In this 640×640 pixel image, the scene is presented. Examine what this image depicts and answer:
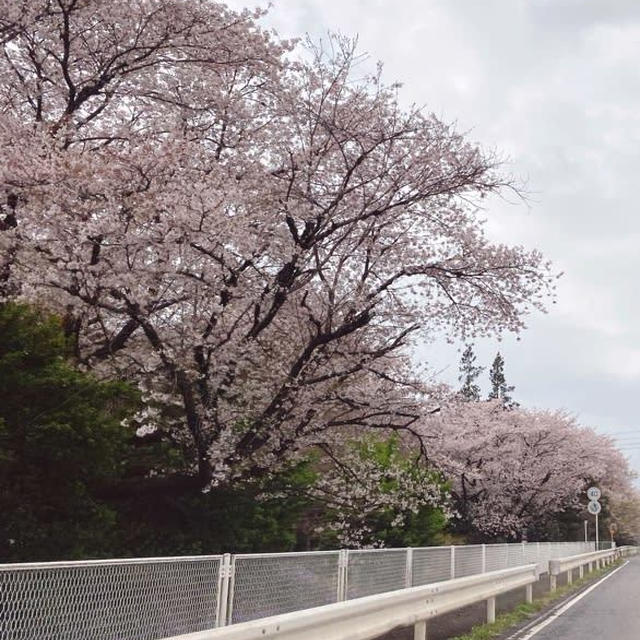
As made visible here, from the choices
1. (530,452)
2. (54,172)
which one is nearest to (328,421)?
(54,172)

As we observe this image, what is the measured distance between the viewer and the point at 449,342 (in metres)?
13.7

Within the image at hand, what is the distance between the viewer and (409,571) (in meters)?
10.2

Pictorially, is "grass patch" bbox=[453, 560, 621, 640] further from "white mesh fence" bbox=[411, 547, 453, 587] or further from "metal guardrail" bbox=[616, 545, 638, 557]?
"metal guardrail" bbox=[616, 545, 638, 557]

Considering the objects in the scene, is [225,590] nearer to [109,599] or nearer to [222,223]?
[109,599]

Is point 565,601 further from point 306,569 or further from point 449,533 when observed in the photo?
point 449,533

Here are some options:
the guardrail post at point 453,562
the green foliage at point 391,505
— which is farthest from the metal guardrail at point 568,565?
the guardrail post at point 453,562

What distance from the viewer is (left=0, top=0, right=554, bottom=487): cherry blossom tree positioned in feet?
31.9

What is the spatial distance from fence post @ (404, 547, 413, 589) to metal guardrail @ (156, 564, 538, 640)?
67 cm

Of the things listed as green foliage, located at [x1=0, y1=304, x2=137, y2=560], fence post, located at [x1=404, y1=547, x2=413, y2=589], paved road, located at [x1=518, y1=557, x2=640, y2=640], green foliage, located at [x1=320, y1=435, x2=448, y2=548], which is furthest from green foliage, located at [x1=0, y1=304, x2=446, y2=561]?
paved road, located at [x1=518, y1=557, x2=640, y2=640]

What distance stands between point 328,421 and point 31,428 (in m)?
5.63

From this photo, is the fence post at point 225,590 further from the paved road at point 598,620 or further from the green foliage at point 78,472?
the paved road at point 598,620

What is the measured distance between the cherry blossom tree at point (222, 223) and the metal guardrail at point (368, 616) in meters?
3.76

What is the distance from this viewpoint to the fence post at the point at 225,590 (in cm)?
616

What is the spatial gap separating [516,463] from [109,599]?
32.0 metres
